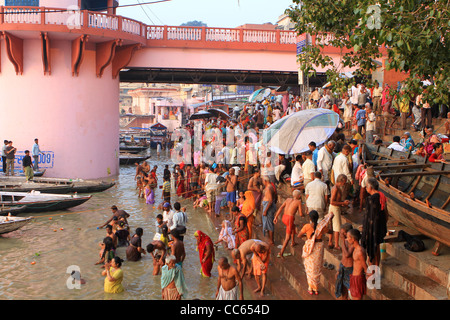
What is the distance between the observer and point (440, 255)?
7.11 metres

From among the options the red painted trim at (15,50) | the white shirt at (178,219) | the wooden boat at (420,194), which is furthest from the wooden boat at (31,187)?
the wooden boat at (420,194)

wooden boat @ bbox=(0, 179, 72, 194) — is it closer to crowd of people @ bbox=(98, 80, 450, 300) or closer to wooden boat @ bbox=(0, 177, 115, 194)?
wooden boat @ bbox=(0, 177, 115, 194)

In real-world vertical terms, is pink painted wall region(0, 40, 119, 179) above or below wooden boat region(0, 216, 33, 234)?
above

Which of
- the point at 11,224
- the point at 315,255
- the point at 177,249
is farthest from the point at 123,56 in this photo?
the point at 315,255

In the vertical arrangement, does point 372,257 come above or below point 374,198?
below

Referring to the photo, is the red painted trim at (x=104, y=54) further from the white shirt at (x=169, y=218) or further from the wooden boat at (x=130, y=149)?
the wooden boat at (x=130, y=149)

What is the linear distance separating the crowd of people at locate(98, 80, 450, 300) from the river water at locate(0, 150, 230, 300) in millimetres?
340

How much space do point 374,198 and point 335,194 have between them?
1386 mm

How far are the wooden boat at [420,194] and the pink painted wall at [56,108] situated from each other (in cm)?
1358

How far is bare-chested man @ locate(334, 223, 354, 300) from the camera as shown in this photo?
252 inches

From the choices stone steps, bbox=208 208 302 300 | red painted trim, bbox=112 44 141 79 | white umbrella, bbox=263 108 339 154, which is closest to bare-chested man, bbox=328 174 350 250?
stone steps, bbox=208 208 302 300

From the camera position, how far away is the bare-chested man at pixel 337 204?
8.01 metres
